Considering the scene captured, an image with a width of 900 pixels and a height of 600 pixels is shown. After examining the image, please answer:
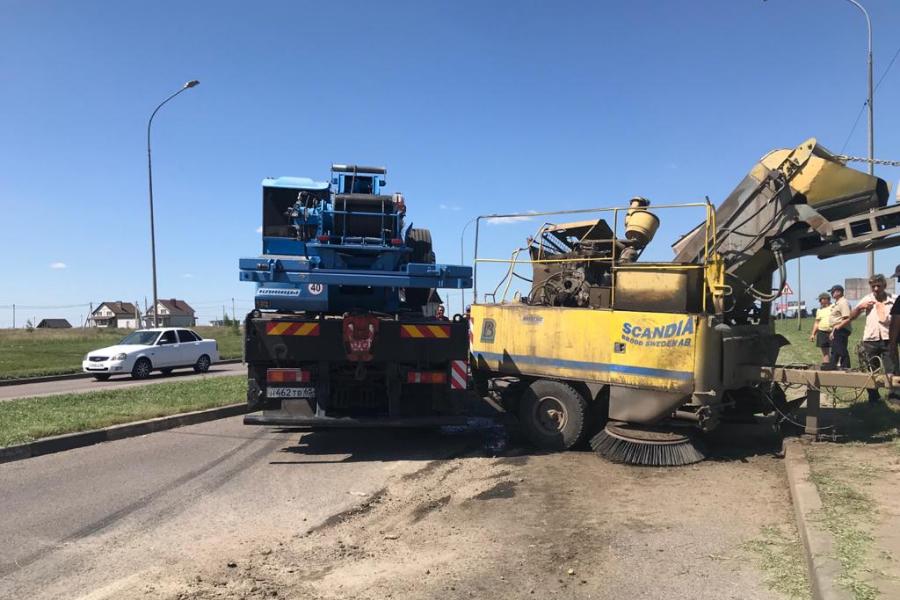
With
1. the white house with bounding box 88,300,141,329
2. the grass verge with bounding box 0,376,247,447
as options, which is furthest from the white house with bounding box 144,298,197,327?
the grass verge with bounding box 0,376,247,447

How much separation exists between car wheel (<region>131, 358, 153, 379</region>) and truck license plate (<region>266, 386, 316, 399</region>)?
13995 millimetres

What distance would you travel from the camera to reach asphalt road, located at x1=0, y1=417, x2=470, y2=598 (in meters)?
4.39

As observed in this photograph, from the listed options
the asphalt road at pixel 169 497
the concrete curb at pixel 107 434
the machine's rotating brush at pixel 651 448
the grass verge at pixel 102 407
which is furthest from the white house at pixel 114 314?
the machine's rotating brush at pixel 651 448

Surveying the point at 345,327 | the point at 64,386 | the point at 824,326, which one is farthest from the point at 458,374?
the point at 64,386

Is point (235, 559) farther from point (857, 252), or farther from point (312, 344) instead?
point (857, 252)

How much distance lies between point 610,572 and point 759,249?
4.75m

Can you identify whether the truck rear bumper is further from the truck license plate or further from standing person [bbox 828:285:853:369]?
standing person [bbox 828:285:853:369]

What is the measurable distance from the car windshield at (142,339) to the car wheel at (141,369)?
2.12ft

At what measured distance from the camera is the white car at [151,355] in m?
19.0

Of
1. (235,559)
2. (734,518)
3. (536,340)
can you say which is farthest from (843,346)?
→ (235,559)

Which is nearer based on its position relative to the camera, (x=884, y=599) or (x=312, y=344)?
(x=884, y=599)

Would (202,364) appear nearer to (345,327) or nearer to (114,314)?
(345,327)

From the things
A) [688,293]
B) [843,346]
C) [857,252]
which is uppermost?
[857,252]

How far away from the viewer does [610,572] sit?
4086 mm
